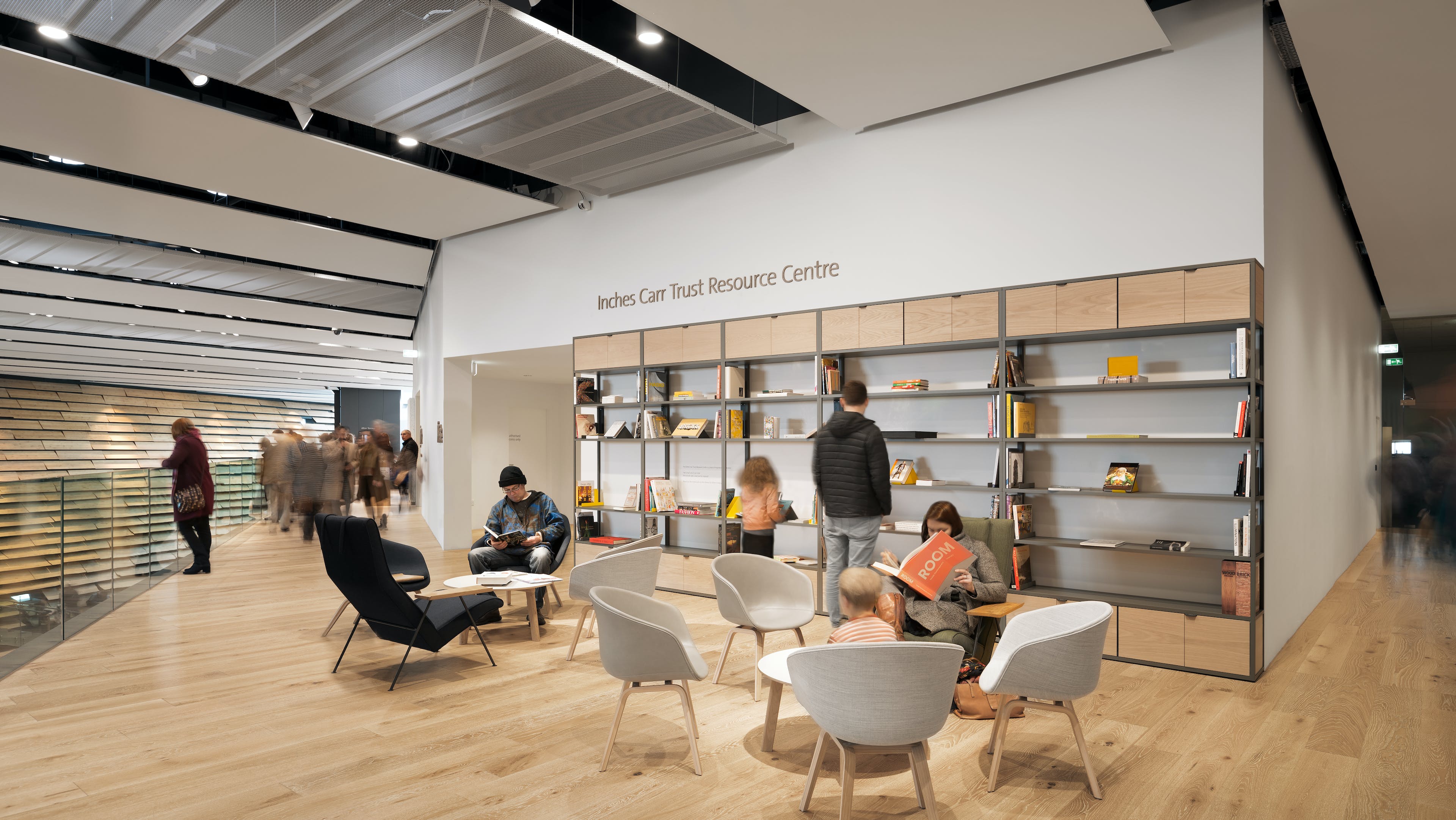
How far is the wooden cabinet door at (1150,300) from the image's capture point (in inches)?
203

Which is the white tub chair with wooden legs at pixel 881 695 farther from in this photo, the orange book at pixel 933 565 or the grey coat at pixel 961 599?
the grey coat at pixel 961 599

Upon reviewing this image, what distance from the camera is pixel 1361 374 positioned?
1035cm

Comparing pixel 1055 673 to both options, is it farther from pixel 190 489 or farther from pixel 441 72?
pixel 190 489

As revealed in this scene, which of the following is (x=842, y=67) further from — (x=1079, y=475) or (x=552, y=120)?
(x=1079, y=475)

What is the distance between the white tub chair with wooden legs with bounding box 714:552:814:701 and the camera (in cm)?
480

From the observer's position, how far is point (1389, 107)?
5969 millimetres

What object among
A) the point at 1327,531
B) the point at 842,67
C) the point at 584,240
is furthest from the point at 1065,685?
the point at 584,240

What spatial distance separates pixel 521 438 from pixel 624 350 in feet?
20.1

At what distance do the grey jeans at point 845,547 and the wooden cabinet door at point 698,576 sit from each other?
193 centimetres

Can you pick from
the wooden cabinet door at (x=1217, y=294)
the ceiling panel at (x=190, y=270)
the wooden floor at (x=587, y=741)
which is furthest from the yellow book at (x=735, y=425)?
the ceiling panel at (x=190, y=270)

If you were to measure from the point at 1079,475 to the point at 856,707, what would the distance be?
A: 3.66m

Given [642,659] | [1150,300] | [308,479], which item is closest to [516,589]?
[642,659]

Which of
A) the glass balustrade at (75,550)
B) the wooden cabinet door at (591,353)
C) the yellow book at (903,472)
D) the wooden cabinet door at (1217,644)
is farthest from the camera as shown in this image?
the wooden cabinet door at (591,353)

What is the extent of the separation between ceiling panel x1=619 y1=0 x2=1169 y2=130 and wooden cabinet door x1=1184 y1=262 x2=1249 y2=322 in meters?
1.53
